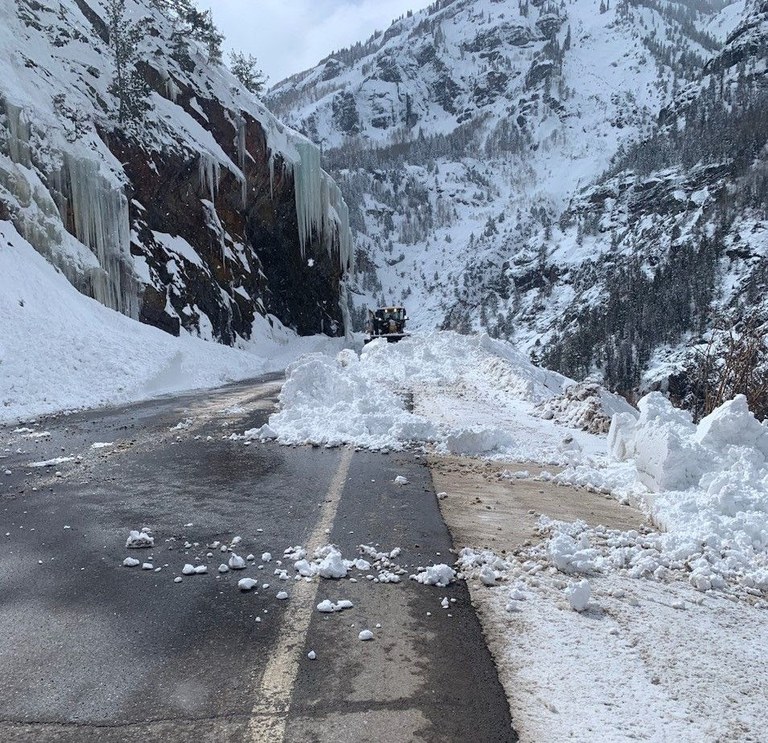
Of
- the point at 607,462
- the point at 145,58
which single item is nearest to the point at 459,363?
the point at 607,462

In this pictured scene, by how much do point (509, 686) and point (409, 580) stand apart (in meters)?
1.20

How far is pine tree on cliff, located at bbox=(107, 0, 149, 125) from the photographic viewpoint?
2749cm

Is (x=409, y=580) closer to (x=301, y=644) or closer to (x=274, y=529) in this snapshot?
(x=301, y=644)

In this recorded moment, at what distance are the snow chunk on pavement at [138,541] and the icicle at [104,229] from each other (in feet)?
62.8

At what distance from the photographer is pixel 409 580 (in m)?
3.74

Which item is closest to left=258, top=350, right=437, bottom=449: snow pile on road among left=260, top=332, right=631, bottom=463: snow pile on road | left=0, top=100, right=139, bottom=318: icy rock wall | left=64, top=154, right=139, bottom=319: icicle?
left=260, top=332, right=631, bottom=463: snow pile on road

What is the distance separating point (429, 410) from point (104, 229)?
17.7 metres

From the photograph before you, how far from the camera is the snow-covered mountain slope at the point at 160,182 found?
20.9 meters

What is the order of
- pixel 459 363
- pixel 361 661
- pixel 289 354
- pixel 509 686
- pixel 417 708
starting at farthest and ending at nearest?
pixel 289 354, pixel 459 363, pixel 361 661, pixel 509 686, pixel 417 708

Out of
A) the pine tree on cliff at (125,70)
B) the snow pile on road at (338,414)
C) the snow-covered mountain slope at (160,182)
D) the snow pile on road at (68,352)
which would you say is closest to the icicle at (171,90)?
the snow-covered mountain slope at (160,182)

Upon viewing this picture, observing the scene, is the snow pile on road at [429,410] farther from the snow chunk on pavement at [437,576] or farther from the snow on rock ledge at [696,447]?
the snow chunk on pavement at [437,576]

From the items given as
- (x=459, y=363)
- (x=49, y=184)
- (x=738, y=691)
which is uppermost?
(x=49, y=184)

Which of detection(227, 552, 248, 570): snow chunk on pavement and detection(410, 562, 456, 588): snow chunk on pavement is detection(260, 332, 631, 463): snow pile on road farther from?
detection(227, 552, 248, 570): snow chunk on pavement

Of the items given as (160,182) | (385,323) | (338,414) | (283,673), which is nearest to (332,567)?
(283,673)
